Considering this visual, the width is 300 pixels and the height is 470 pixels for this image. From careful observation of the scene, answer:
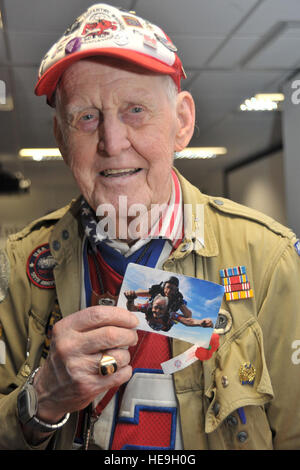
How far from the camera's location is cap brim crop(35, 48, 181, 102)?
0.73 m

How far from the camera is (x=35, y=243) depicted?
95 centimetres

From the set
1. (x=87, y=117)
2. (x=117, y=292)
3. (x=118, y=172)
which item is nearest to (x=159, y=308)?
(x=117, y=292)

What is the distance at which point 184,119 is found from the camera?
86cm

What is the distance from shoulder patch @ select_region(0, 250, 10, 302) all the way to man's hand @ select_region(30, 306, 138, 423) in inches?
9.6

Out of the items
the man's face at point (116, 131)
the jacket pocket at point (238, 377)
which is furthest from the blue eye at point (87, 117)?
the jacket pocket at point (238, 377)

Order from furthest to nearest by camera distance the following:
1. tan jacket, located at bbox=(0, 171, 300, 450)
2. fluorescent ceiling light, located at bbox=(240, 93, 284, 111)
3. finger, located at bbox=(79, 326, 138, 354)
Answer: fluorescent ceiling light, located at bbox=(240, 93, 284, 111) < tan jacket, located at bbox=(0, 171, 300, 450) < finger, located at bbox=(79, 326, 138, 354)

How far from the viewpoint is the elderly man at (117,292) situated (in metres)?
0.74

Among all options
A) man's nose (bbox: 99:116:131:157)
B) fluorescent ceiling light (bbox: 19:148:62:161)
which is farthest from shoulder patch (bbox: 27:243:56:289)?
man's nose (bbox: 99:116:131:157)

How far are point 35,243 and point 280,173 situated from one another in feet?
1.77

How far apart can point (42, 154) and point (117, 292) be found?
0.32m

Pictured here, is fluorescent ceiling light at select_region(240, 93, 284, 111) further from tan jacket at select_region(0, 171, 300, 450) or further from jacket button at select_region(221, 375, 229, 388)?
jacket button at select_region(221, 375, 229, 388)

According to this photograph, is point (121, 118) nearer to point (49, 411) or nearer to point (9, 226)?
point (9, 226)

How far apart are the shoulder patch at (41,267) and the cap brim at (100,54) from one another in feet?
1.11

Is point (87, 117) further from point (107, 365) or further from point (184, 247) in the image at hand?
point (107, 365)
